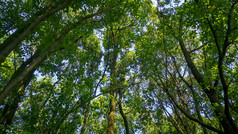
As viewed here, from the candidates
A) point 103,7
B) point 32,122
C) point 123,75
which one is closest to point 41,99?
point 32,122

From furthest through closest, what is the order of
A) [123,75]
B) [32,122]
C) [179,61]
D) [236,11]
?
[179,61], [123,75], [32,122], [236,11]

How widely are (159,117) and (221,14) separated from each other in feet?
32.7

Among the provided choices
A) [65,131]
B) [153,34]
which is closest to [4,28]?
[65,131]

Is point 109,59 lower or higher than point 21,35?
higher

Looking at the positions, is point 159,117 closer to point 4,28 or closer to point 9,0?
point 4,28

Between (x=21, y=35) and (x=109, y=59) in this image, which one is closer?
(x=21, y=35)

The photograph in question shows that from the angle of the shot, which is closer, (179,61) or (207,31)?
(207,31)

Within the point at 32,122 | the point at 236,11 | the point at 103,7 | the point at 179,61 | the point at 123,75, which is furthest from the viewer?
the point at 179,61

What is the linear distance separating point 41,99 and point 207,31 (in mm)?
13883

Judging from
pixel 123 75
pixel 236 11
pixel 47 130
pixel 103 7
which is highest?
pixel 103 7

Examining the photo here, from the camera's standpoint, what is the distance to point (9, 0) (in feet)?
24.5

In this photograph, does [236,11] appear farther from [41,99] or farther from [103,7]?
[41,99]

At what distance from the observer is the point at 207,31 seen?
5992 mm

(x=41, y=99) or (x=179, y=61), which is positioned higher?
(x=179, y=61)
